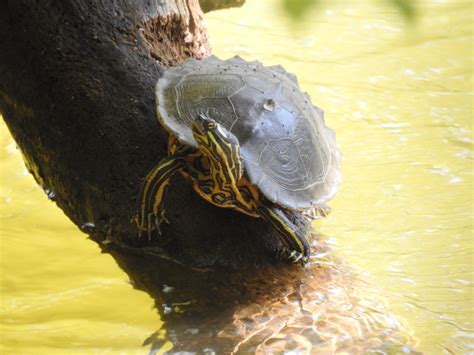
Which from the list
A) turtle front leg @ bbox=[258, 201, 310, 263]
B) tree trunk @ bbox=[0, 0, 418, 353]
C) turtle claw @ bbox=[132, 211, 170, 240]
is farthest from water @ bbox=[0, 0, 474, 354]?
turtle front leg @ bbox=[258, 201, 310, 263]

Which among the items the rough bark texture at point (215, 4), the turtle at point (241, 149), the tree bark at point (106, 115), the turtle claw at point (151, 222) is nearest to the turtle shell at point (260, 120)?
the turtle at point (241, 149)

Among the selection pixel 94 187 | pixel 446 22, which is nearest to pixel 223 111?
pixel 94 187

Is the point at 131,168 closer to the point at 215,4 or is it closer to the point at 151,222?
the point at 151,222

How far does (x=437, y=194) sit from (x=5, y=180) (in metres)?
2.84

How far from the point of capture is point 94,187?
2641 mm

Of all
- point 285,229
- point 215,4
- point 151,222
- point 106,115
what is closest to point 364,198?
point 215,4

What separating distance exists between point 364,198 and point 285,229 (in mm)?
1823

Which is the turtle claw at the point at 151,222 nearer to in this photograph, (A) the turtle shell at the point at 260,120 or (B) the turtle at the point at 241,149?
(B) the turtle at the point at 241,149

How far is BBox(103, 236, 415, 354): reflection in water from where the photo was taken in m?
2.37

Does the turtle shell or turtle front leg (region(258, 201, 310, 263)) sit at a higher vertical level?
the turtle shell

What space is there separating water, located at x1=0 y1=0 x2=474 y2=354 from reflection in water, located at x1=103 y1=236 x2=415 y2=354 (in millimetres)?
109

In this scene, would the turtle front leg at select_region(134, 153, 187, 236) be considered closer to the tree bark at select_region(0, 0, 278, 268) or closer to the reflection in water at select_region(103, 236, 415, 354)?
the tree bark at select_region(0, 0, 278, 268)

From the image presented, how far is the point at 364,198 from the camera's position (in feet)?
13.8

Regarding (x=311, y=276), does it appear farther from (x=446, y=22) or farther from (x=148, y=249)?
(x=446, y=22)
